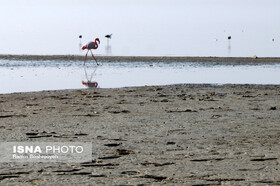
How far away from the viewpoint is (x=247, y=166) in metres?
6.57

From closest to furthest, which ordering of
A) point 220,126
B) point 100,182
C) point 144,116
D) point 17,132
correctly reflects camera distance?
point 100,182 < point 17,132 < point 220,126 < point 144,116

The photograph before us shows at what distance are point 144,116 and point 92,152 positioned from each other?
147 inches

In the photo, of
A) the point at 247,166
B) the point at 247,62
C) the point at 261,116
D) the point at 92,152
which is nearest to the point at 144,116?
the point at 261,116

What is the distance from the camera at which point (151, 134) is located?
8.79 metres

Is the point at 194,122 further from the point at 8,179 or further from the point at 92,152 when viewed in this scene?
the point at 8,179

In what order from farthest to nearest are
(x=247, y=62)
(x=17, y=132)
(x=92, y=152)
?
(x=247, y=62) → (x=17, y=132) → (x=92, y=152)

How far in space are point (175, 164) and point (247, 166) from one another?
0.81 m

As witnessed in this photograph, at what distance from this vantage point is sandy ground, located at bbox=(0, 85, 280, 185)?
6.15 metres

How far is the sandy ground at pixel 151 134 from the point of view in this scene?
615 centimetres

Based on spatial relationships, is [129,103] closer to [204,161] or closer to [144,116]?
[144,116]

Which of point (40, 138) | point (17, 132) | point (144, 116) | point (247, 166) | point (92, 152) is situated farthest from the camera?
point (144, 116)

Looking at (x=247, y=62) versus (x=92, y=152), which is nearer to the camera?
(x=92, y=152)

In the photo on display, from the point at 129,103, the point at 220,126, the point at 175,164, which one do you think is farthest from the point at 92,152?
the point at 129,103

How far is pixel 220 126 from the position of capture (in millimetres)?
9656
